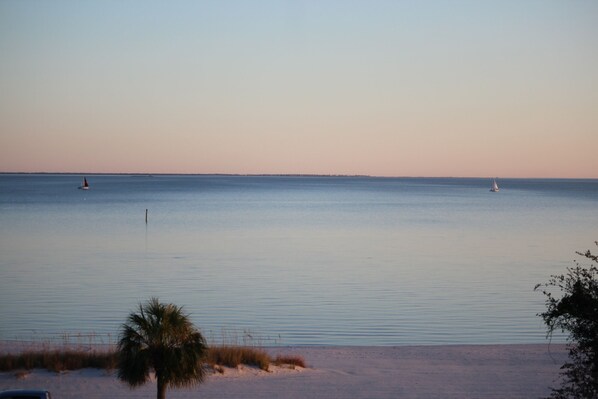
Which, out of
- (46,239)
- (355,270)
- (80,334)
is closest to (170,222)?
(46,239)

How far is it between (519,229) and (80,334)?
49.3 meters

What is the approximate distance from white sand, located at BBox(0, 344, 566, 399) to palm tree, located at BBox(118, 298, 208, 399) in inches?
146

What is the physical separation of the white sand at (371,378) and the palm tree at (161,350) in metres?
3.71

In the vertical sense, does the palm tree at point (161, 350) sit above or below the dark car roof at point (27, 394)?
above

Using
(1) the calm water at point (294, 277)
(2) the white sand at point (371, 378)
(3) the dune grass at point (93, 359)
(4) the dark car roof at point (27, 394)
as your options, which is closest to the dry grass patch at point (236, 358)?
(3) the dune grass at point (93, 359)

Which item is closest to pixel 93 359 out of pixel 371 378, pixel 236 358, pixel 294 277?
pixel 236 358

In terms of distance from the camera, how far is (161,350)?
12.2 meters

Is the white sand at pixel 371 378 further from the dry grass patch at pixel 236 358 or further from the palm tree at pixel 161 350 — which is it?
the palm tree at pixel 161 350

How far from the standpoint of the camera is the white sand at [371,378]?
16.3 meters

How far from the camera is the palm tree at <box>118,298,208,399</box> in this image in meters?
12.2

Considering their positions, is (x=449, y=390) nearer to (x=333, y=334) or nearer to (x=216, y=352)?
(x=216, y=352)

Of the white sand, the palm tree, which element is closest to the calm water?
the white sand

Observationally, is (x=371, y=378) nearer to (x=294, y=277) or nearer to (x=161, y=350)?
(x=161, y=350)

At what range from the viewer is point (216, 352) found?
62.5 feet
